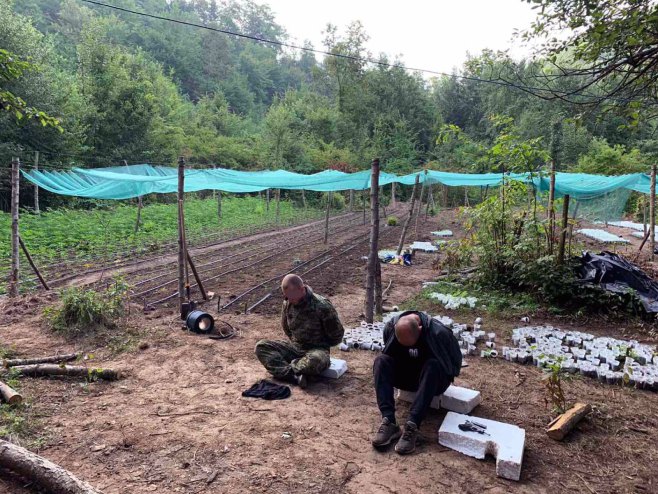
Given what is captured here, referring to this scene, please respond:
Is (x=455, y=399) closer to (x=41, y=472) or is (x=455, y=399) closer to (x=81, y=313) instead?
(x=41, y=472)

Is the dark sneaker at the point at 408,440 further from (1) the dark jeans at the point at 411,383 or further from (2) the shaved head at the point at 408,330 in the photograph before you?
(2) the shaved head at the point at 408,330

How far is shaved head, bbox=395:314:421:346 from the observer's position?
10.2ft

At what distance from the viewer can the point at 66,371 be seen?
13.0 feet

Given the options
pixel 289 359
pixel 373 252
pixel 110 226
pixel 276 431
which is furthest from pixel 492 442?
pixel 110 226

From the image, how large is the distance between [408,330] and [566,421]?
4.35 ft

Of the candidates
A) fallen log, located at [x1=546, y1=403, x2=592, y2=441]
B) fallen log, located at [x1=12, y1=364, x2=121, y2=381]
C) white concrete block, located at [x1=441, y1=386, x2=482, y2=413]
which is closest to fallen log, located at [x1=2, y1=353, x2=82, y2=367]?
fallen log, located at [x1=12, y1=364, x2=121, y2=381]

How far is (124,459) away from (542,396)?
131 inches

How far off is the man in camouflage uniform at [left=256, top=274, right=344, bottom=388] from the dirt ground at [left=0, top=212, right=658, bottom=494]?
0.21 metres

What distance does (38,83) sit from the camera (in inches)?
544

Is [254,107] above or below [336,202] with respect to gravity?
above

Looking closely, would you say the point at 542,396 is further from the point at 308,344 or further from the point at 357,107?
the point at 357,107

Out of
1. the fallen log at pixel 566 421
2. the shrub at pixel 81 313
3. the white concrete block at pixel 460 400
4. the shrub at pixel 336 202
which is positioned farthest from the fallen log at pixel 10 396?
the shrub at pixel 336 202

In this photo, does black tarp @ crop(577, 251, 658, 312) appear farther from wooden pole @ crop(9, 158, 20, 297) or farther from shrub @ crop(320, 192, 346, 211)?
shrub @ crop(320, 192, 346, 211)

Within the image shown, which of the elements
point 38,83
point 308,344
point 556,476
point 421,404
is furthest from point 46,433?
point 38,83
